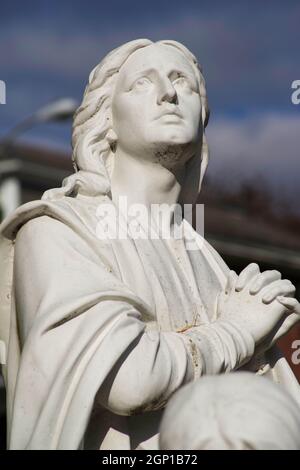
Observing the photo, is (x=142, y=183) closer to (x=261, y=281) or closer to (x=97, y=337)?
(x=261, y=281)

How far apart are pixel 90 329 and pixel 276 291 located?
1131mm

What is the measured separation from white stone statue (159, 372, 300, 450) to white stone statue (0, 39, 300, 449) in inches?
36.5

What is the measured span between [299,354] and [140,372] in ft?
10.7

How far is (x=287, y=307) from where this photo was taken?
9695 millimetres

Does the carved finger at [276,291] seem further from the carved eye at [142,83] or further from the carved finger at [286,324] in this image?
the carved eye at [142,83]

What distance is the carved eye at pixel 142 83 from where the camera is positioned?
33.4 ft

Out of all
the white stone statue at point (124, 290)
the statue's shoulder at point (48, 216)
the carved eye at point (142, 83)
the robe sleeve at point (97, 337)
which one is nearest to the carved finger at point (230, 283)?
the white stone statue at point (124, 290)

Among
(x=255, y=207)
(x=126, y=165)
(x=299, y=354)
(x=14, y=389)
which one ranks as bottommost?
(x=255, y=207)

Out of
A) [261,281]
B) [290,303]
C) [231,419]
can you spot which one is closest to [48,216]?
[261,281]

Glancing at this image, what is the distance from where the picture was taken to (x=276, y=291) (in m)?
9.66

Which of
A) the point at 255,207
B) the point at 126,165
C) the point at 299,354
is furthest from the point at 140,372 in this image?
the point at 255,207

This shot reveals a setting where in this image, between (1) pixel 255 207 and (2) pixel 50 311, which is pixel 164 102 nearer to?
(2) pixel 50 311
